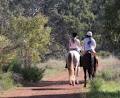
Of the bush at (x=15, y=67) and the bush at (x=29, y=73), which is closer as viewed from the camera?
the bush at (x=29, y=73)

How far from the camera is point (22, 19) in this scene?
3222 centimetres

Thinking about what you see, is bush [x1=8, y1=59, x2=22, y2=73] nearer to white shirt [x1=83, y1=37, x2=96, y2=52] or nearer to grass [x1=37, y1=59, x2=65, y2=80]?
grass [x1=37, y1=59, x2=65, y2=80]

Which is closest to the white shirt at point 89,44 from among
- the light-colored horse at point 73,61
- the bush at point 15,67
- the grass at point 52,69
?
the light-colored horse at point 73,61

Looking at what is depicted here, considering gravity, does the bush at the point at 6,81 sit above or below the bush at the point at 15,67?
below

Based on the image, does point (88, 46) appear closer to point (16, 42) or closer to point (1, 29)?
point (16, 42)

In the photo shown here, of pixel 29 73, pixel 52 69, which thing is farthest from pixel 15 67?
pixel 52 69

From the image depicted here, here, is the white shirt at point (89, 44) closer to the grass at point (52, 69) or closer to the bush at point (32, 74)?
the bush at point (32, 74)

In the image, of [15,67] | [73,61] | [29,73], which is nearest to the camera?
[73,61]

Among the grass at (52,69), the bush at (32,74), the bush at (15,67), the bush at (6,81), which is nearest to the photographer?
the bush at (6,81)

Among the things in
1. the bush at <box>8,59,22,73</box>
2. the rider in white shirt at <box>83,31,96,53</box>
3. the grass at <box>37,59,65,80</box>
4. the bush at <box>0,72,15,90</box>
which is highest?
the rider in white shirt at <box>83,31,96,53</box>

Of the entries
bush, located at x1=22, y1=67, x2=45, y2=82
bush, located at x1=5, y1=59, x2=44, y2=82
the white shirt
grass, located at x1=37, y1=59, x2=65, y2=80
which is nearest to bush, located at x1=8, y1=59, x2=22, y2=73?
bush, located at x1=5, y1=59, x2=44, y2=82

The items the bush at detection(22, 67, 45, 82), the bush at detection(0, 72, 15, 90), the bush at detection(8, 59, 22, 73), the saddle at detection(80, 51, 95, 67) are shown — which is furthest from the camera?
the bush at detection(8, 59, 22, 73)

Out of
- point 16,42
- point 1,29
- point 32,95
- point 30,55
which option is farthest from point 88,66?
Result: point 30,55

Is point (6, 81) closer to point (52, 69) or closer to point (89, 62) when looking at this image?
point (89, 62)
